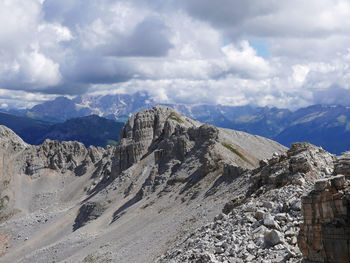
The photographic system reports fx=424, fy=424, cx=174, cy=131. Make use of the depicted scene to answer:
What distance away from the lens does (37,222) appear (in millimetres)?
138750

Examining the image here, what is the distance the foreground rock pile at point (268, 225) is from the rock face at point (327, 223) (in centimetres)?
257

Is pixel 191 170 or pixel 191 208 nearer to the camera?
pixel 191 208

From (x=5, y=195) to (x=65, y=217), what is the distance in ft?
180

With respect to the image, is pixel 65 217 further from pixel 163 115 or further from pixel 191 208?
pixel 191 208

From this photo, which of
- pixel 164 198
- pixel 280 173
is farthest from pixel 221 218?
pixel 164 198

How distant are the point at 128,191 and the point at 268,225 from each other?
95038mm

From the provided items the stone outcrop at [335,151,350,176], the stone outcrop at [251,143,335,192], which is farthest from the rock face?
the stone outcrop at [251,143,335,192]

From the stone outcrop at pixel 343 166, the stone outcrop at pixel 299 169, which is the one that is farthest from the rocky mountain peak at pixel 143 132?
the stone outcrop at pixel 343 166

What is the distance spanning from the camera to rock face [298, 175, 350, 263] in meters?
19.9

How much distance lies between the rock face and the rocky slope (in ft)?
101

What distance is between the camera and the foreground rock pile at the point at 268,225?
2605cm

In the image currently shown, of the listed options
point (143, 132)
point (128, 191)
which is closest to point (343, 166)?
point (128, 191)

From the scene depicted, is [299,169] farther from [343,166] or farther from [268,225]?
[343,166]

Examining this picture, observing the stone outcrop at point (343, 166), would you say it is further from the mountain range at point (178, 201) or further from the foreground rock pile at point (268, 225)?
the foreground rock pile at point (268, 225)
